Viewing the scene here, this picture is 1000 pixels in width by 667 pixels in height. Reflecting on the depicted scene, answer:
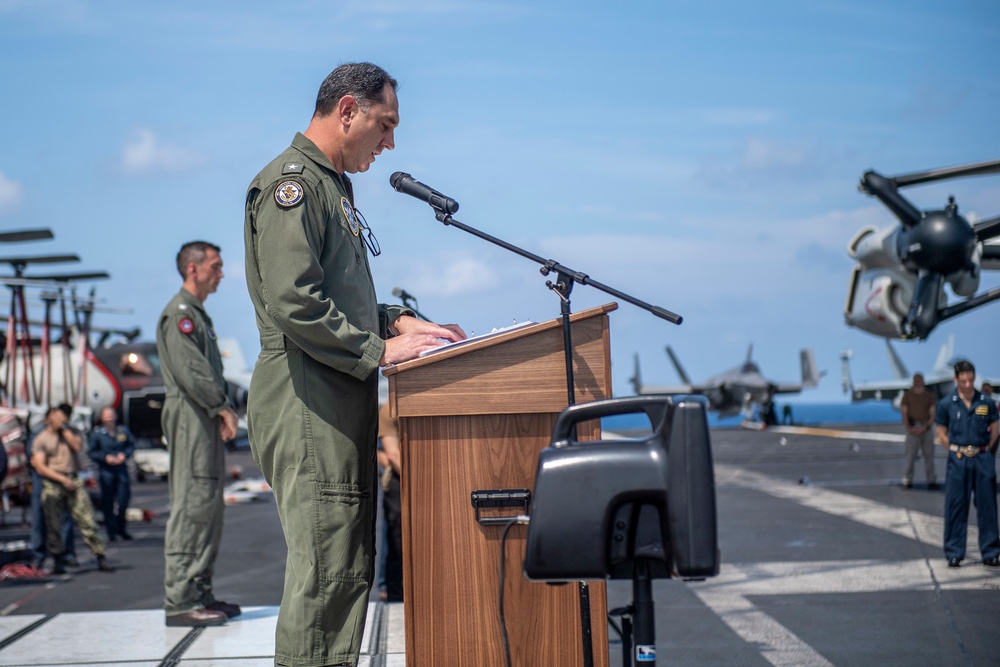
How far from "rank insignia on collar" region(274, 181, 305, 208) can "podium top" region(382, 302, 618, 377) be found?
0.56 meters

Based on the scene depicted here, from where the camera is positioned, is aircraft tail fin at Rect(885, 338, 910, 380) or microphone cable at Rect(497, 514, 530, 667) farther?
aircraft tail fin at Rect(885, 338, 910, 380)

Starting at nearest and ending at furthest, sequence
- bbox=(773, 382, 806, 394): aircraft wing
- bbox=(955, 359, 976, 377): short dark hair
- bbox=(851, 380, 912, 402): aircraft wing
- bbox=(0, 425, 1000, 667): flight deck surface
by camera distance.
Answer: bbox=(0, 425, 1000, 667): flight deck surface < bbox=(955, 359, 976, 377): short dark hair < bbox=(851, 380, 912, 402): aircraft wing < bbox=(773, 382, 806, 394): aircraft wing

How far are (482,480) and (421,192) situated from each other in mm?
1001

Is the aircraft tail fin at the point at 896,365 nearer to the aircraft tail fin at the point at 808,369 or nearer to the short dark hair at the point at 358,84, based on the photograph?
the aircraft tail fin at the point at 808,369

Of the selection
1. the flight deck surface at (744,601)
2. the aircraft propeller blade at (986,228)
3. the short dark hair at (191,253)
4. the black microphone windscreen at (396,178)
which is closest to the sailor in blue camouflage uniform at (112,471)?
the flight deck surface at (744,601)

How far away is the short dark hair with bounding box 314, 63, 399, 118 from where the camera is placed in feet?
10.7

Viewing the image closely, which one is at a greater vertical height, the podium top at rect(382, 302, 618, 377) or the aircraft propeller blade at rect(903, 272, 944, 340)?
the aircraft propeller blade at rect(903, 272, 944, 340)

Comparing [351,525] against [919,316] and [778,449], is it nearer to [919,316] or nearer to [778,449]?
[919,316]

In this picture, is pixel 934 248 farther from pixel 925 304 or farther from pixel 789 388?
pixel 789 388

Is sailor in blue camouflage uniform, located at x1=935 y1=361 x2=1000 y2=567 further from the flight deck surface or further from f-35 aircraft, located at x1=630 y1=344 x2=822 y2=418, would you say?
f-35 aircraft, located at x1=630 y1=344 x2=822 y2=418

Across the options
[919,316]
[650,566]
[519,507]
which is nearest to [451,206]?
[519,507]

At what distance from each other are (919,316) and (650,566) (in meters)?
10.1

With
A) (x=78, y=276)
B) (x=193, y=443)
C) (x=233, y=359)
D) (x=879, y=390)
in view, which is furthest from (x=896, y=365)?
(x=193, y=443)

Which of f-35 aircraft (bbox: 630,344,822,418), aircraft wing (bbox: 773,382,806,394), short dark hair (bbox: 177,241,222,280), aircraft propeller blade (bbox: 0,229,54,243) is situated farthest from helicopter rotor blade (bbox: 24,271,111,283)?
aircraft wing (bbox: 773,382,806,394)
